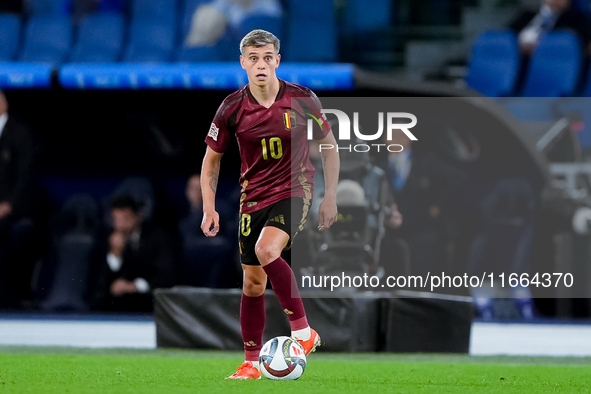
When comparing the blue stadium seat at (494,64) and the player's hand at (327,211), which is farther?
the blue stadium seat at (494,64)

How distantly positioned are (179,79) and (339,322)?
3.28 m

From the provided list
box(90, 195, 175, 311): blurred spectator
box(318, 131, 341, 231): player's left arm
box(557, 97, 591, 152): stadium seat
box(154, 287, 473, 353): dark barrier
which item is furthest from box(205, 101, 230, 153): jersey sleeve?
box(557, 97, 591, 152): stadium seat

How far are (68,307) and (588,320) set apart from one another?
203 inches

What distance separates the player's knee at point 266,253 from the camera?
4199 mm

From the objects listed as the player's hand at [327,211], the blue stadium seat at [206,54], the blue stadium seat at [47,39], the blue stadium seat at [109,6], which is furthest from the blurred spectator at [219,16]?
the player's hand at [327,211]

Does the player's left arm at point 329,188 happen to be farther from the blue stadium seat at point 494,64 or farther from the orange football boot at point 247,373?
the blue stadium seat at point 494,64

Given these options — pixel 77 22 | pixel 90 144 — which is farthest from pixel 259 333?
pixel 77 22

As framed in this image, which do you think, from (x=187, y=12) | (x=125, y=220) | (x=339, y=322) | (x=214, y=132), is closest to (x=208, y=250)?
(x=125, y=220)

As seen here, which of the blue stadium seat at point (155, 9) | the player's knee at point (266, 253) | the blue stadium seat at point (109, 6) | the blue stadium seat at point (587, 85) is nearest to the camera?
the player's knee at point (266, 253)

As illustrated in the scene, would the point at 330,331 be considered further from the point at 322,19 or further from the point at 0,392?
the point at 322,19

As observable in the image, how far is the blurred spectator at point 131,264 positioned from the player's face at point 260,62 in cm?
446

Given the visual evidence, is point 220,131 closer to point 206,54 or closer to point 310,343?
point 310,343

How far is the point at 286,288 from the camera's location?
4.31 meters

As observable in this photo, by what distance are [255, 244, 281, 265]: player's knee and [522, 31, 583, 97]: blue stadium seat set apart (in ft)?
20.3
